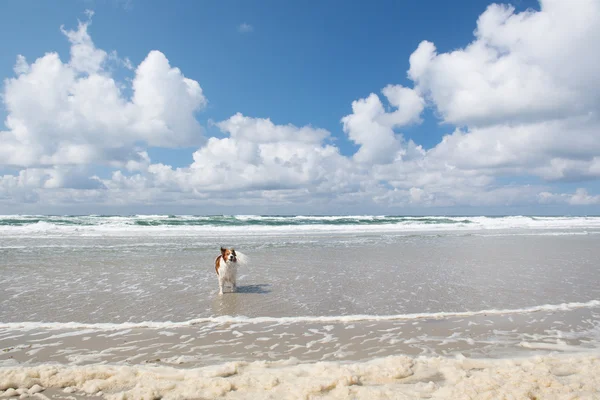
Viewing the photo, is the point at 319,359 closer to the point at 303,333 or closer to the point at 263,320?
Answer: the point at 303,333

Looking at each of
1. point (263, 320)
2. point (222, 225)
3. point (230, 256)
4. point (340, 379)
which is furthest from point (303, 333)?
point (222, 225)

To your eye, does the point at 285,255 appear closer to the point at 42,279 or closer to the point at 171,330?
the point at 42,279

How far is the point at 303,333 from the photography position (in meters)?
5.09

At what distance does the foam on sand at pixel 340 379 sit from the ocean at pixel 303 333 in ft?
0.05

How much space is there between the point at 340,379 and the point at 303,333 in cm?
171

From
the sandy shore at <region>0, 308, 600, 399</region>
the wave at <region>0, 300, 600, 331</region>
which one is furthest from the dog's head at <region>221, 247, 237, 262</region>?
the sandy shore at <region>0, 308, 600, 399</region>

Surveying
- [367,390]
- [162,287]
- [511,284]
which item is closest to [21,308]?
[162,287]

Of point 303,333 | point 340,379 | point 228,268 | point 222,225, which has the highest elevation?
point 222,225

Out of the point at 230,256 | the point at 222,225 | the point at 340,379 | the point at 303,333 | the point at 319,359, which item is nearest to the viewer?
the point at 340,379

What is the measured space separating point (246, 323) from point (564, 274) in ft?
28.1

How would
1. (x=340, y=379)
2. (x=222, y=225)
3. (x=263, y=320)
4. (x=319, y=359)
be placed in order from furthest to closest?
(x=222, y=225) → (x=263, y=320) → (x=319, y=359) → (x=340, y=379)

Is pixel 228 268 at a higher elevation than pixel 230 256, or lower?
lower

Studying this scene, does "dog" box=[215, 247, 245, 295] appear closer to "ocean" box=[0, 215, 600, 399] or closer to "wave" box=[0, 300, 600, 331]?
"ocean" box=[0, 215, 600, 399]

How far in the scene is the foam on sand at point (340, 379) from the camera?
3.20 meters
